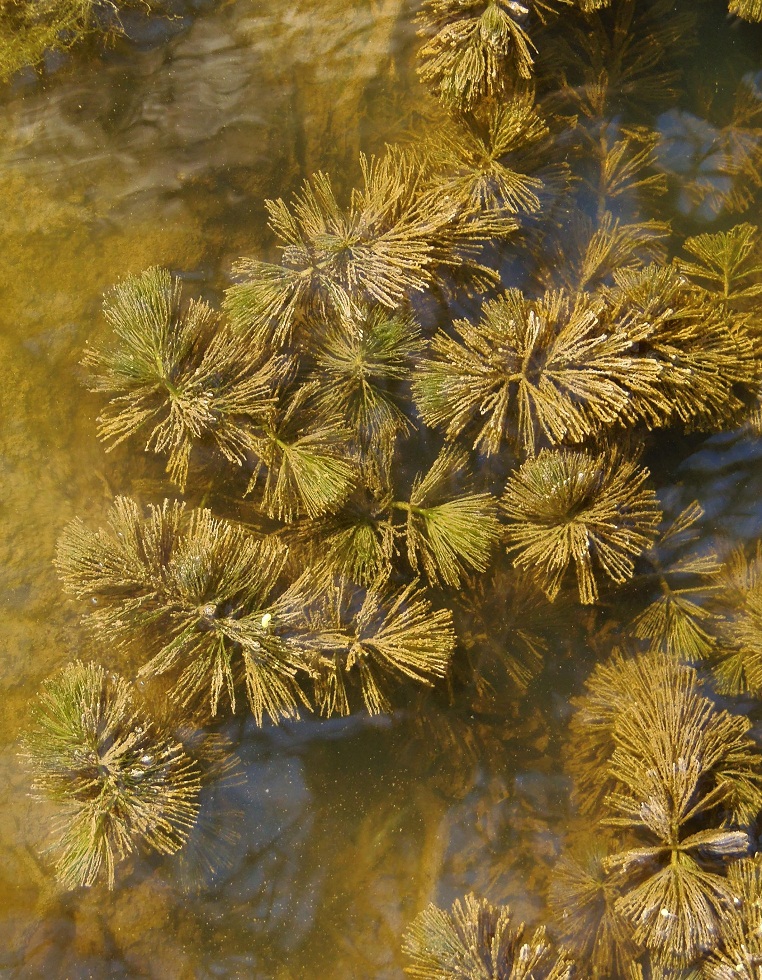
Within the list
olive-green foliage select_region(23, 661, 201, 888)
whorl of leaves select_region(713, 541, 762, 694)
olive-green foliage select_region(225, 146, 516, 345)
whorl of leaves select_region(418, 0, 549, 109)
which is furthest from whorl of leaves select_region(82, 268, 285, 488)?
whorl of leaves select_region(713, 541, 762, 694)

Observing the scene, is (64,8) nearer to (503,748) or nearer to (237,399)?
(237,399)

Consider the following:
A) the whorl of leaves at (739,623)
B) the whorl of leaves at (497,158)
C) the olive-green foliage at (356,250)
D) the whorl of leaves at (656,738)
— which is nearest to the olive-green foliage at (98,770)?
the olive-green foliage at (356,250)

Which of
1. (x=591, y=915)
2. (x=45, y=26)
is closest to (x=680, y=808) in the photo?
(x=591, y=915)

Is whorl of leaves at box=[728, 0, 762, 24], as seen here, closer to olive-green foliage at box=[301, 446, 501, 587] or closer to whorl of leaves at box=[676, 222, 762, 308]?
whorl of leaves at box=[676, 222, 762, 308]

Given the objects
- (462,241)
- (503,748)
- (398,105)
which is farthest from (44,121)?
(503,748)

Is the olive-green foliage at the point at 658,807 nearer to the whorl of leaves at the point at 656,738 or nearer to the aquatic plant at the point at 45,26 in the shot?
the whorl of leaves at the point at 656,738

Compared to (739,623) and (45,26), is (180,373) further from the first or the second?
(739,623)
